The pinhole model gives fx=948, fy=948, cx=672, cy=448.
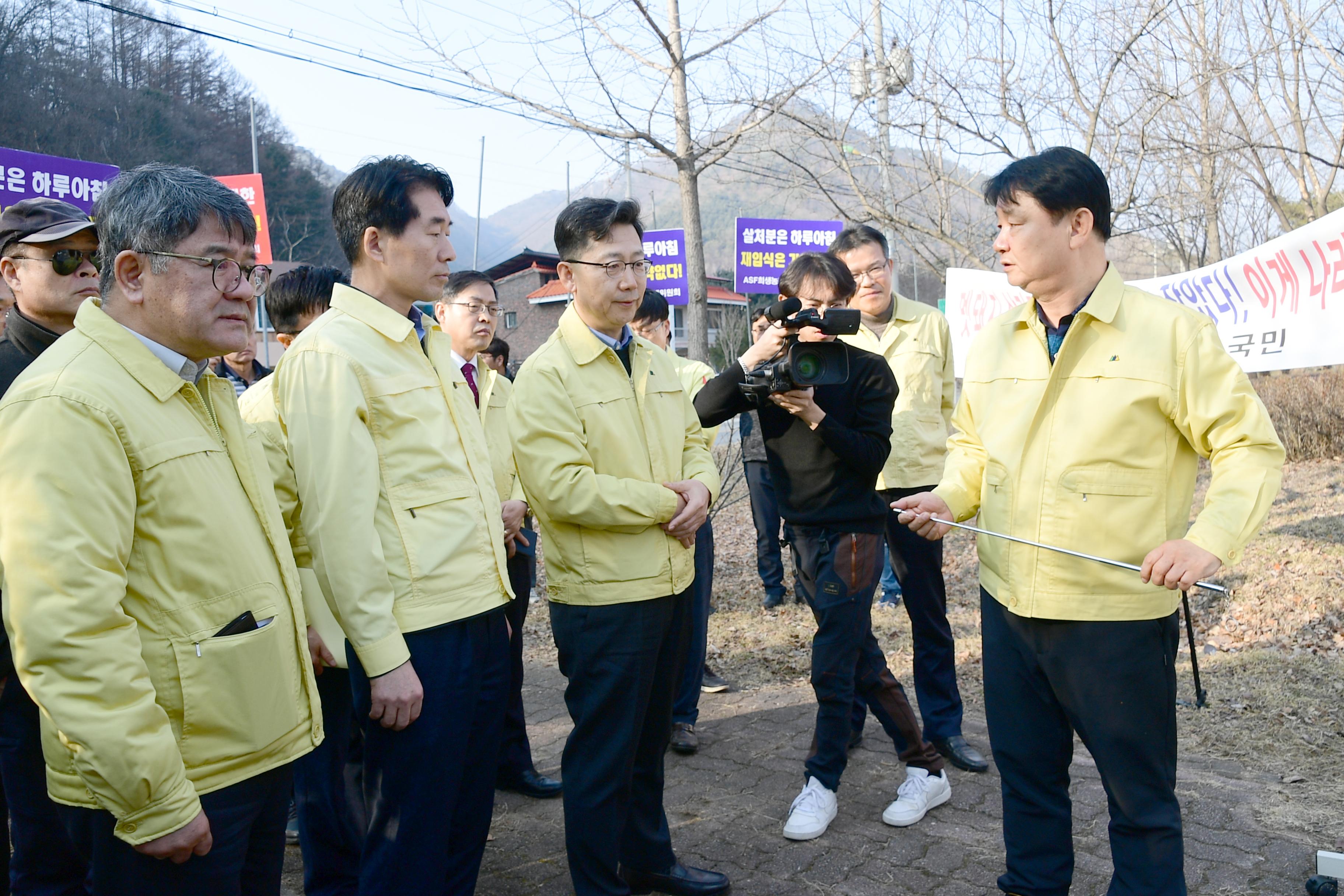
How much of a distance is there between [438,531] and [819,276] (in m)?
1.86

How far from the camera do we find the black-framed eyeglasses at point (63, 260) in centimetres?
267

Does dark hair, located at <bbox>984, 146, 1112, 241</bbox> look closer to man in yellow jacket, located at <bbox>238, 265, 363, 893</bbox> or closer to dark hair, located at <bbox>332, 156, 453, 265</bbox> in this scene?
dark hair, located at <bbox>332, 156, 453, 265</bbox>

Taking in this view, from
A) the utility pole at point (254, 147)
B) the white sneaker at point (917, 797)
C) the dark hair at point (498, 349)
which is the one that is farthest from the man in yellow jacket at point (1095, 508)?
the utility pole at point (254, 147)

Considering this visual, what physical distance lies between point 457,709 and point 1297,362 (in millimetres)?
7051

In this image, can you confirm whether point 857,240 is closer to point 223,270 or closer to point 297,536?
point 297,536

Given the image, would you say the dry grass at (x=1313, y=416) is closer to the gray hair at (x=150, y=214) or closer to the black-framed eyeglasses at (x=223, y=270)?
the black-framed eyeglasses at (x=223, y=270)

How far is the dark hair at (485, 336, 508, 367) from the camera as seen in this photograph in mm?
5326

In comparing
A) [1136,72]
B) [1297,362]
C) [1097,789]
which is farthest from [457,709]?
[1136,72]

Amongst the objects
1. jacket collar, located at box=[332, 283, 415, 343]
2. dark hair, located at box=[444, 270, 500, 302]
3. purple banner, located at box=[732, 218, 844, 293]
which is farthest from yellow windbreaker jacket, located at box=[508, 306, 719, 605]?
purple banner, located at box=[732, 218, 844, 293]

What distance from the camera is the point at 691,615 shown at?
3086mm

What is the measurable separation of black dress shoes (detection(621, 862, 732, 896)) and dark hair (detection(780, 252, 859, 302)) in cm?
207

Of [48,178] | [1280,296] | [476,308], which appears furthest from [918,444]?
[48,178]

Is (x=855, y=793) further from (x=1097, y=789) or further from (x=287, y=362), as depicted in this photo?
(x=287, y=362)

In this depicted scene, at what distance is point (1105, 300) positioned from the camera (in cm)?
248
